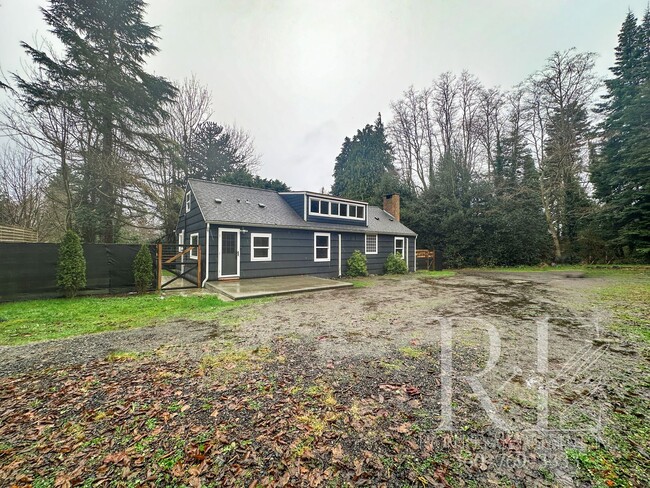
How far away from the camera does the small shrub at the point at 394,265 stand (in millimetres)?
14711

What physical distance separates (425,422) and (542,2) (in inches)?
600

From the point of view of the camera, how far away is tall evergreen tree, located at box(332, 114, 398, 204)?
→ 20641 millimetres

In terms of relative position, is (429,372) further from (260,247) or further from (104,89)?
(104,89)

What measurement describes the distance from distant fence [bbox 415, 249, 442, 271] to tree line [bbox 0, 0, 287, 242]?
16.5m

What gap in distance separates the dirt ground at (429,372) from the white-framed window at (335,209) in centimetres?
793

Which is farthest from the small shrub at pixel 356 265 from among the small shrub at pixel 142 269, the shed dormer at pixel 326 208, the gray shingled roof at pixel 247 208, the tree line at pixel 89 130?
the tree line at pixel 89 130

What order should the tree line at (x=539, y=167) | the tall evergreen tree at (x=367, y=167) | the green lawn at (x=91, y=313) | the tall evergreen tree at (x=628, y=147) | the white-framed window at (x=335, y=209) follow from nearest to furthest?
1. the green lawn at (x=91, y=313)
2. the white-framed window at (x=335, y=209)
3. the tall evergreen tree at (x=628, y=147)
4. the tree line at (x=539, y=167)
5. the tall evergreen tree at (x=367, y=167)

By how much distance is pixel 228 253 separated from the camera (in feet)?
32.9

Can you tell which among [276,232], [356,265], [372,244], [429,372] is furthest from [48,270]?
[372,244]

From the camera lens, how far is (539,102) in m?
18.5

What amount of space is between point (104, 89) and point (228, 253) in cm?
1089

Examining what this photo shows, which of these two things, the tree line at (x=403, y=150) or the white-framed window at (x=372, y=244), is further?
the white-framed window at (x=372, y=244)

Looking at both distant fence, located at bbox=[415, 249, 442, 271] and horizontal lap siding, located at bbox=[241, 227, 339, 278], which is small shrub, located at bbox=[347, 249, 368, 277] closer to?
horizontal lap siding, located at bbox=[241, 227, 339, 278]

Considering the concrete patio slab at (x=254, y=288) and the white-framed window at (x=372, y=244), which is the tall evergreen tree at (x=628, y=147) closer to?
the white-framed window at (x=372, y=244)
